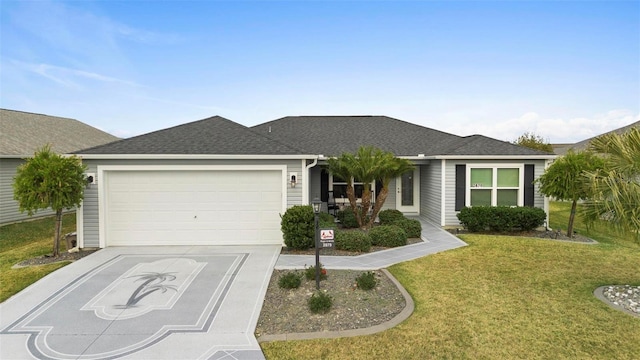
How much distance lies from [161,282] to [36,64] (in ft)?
41.7

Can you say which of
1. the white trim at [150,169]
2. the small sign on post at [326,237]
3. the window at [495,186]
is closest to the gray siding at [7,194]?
the white trim at [150,169]

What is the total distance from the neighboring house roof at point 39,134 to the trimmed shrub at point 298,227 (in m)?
12.9

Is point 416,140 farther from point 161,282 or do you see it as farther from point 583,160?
point 161,282

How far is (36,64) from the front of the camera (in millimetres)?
13023

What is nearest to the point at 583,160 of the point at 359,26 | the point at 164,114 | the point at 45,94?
the point at 359,26

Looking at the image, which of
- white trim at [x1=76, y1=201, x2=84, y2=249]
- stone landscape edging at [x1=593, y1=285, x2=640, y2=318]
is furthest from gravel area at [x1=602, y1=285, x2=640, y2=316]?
white trim at [x1=76, y1=201, x2=84, y2=249]

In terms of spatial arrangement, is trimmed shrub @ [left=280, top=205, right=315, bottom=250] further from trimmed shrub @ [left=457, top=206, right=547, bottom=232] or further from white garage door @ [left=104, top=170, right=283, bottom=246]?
trimmed shrub @ [left=457, top=206, right=547, bottom=232]

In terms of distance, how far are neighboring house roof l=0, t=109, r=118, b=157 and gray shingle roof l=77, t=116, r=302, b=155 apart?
823 centimetres

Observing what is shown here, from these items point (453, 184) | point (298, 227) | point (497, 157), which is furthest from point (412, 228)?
point (497, 157)

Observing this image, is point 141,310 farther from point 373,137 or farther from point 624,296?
point 373,137

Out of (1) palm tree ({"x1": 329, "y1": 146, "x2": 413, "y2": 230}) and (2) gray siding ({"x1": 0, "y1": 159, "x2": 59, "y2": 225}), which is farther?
(2) gray siding ({"x1": 0, "y1": 159, "x2": 59, "y2": 225})

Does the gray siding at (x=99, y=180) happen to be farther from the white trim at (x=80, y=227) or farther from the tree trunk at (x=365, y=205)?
the tree trunk at (x=365, y=205)

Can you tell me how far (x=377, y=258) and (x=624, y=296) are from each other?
457 centimetres

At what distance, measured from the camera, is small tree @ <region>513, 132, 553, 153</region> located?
95.5 feet
